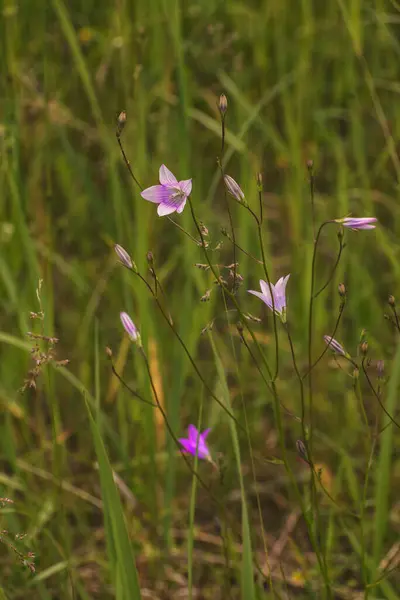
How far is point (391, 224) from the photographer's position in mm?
2582

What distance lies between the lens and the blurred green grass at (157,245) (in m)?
1.63

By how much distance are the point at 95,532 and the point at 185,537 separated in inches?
7.6

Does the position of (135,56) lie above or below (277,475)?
above

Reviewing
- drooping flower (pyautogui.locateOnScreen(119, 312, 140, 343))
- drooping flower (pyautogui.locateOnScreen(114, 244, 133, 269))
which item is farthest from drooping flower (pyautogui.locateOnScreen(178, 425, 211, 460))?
drooping flower (pyautogui.locateOnScreen(114, 244, 133, 269))

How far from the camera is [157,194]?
104 cm

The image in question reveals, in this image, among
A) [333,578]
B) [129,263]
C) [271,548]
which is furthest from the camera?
[271,548]

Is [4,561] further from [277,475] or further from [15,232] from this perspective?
[15,232]

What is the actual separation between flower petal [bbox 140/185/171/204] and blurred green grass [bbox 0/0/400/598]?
1.19 ft

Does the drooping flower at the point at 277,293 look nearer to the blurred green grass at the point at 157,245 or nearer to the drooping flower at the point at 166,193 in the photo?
the drooping flower at the point at 166,193

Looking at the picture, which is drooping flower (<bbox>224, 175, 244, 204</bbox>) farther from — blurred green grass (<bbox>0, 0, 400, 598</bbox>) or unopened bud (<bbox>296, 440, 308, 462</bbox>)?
blurred green grass (<bbox>0, 0, 400, 598</bbox>)

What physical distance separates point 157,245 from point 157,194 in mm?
1242

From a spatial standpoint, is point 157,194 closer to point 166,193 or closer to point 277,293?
point 166,193

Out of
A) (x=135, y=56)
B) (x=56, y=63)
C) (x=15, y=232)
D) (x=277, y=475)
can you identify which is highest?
(x=135, y=56)

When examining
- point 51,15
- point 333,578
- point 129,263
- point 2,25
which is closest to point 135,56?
point 2,25
